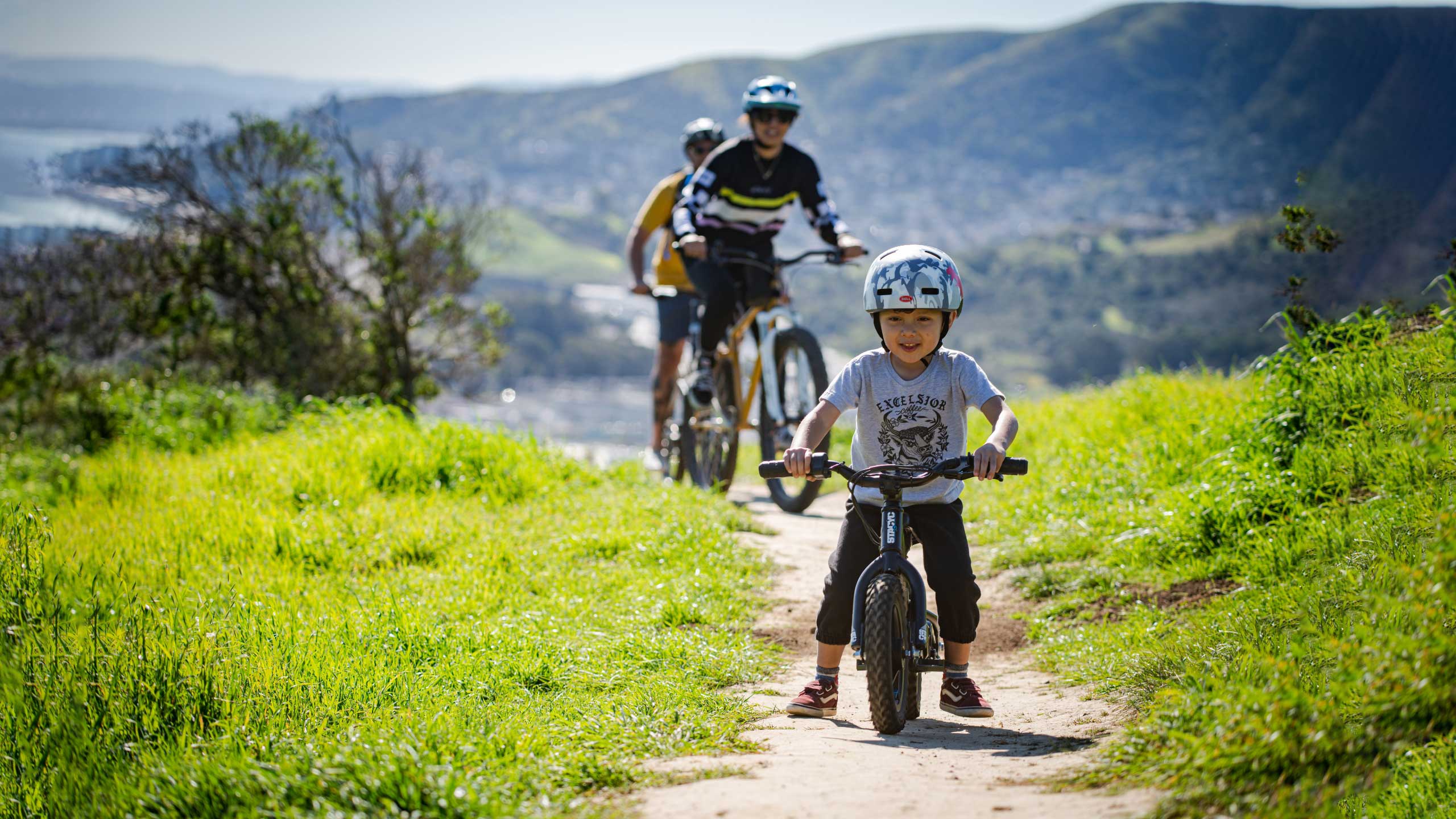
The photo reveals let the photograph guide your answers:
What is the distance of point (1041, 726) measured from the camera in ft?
12.6

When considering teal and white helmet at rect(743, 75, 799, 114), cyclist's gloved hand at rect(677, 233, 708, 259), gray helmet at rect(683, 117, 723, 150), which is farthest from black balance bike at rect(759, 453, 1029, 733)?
gray helmet at rect(683, 117, 723, 150)

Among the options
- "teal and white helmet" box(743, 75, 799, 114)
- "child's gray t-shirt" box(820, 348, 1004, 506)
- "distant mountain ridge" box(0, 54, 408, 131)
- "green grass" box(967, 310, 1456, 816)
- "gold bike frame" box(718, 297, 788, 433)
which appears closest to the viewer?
"green grass" box(967, 310, 1456, 816)

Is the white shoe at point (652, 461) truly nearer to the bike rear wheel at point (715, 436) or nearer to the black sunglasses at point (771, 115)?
the bike rear wheel at point (715, 436)

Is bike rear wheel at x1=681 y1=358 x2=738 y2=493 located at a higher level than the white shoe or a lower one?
higher

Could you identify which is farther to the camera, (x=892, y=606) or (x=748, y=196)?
(x=748, y=196)

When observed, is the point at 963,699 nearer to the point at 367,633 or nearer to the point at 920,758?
the point at 920,758

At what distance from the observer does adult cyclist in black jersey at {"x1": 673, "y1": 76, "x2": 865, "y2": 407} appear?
292 inches

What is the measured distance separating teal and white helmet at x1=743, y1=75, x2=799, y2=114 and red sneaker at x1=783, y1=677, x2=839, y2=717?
438 centimetres

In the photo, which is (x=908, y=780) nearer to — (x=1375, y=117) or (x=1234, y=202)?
(x=1375, y=117)

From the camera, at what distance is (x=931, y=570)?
13.4 feet

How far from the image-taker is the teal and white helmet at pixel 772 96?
734 centimetres

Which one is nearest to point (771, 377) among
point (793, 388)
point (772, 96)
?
point (793, 388)

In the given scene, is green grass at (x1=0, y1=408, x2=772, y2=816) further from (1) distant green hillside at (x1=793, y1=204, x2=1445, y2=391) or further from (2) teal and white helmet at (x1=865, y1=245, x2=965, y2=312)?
(1) distant green hillside at (x1=793, y1=204, x2=1445, y2=391)

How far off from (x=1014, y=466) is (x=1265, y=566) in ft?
6.86
